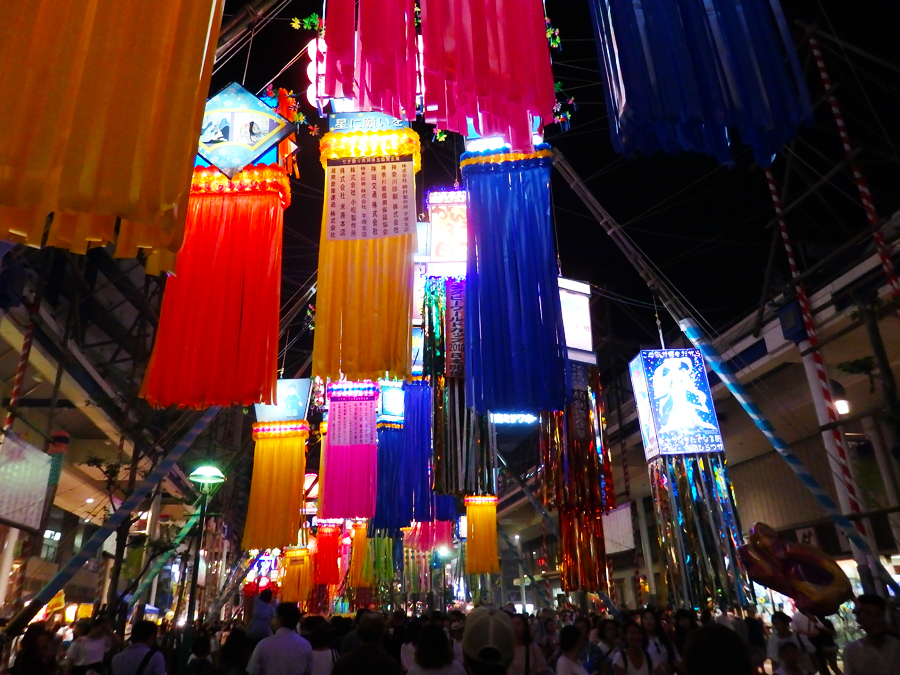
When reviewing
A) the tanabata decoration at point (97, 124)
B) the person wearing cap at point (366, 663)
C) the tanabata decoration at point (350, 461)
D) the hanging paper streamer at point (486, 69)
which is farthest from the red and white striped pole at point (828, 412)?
the tanabata decoration at point (97, 124)

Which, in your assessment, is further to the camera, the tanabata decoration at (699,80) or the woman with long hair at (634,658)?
the woman with long hair at (634,658)

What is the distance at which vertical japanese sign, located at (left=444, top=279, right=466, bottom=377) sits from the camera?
22.4ft

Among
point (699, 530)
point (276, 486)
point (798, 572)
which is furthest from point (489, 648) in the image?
point (276, 486)

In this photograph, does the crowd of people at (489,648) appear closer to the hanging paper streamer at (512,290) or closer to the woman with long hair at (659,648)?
the woman with long hair at (659,648)

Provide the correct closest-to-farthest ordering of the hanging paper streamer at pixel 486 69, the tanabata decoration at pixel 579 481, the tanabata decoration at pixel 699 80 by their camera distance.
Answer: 1. the tanabata decoration at pixel 699 80
2. the hanging paper streamer at pixel 486 69
3. the tanabata decoration at pixel 579 481

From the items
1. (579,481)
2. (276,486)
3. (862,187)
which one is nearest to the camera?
(862,187)

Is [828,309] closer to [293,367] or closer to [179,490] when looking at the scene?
[293,367]

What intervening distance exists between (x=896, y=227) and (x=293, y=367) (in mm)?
15200

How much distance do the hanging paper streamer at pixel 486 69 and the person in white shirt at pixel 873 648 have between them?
10.4 feet

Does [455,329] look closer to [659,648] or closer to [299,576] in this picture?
[659,648]

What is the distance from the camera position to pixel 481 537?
13.4m

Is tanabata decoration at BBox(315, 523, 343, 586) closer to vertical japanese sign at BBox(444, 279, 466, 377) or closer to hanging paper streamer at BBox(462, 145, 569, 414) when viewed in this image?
vertical japanese sign at BBox(444, 279, 466, 377)

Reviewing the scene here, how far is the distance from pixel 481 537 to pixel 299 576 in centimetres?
864

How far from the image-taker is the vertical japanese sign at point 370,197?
4.90 m
